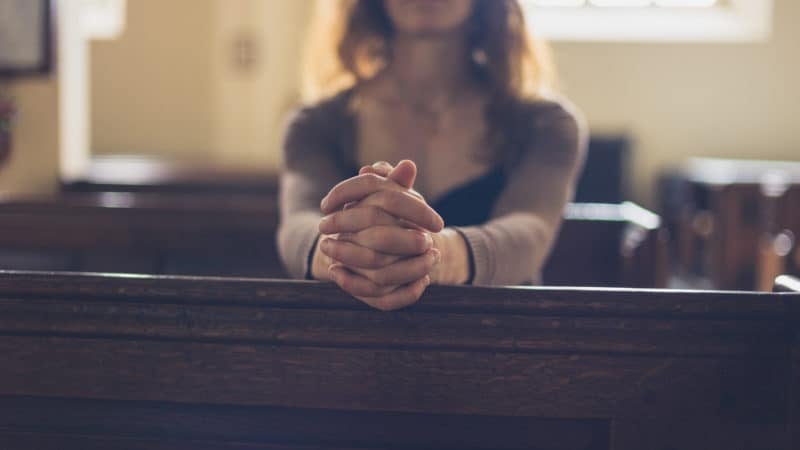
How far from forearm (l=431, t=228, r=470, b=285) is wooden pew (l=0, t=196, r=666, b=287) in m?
1.59

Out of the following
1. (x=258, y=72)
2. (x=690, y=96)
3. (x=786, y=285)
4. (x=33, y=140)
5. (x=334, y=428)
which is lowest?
(x=334, y=428)

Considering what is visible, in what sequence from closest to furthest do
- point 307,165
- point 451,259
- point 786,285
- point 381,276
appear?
point 381,276 < point 786,285 < point 451,259 < point 307,165

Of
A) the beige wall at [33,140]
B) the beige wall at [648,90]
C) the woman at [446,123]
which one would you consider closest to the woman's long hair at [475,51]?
the woman at [446,123]

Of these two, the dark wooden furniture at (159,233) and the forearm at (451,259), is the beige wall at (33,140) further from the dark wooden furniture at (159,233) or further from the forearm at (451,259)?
the forearm at (451,259)

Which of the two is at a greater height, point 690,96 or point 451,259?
point 690,96

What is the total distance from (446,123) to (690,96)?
6645 millimetres

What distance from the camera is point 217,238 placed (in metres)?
2.71

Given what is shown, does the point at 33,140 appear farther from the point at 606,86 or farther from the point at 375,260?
the point at 606,86

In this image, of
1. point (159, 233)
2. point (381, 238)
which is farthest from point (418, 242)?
point (159, 233)

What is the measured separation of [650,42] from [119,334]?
7571mm

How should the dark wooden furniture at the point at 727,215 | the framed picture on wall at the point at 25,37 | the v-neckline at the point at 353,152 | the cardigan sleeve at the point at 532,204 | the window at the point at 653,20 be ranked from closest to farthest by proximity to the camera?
the cardigan sleeve at the point at 532,204 → the v-neckline at the point at 353,152 → the framed picture on wall at the point at 25,37 → the dark wooden furniture at the point at 727,215 → the window at the point at 653,20

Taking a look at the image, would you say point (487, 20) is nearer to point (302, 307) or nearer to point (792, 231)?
point (302, 307)

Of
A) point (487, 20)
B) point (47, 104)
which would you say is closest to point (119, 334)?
point (487, 20)

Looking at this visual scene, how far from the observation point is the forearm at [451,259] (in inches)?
42.4
